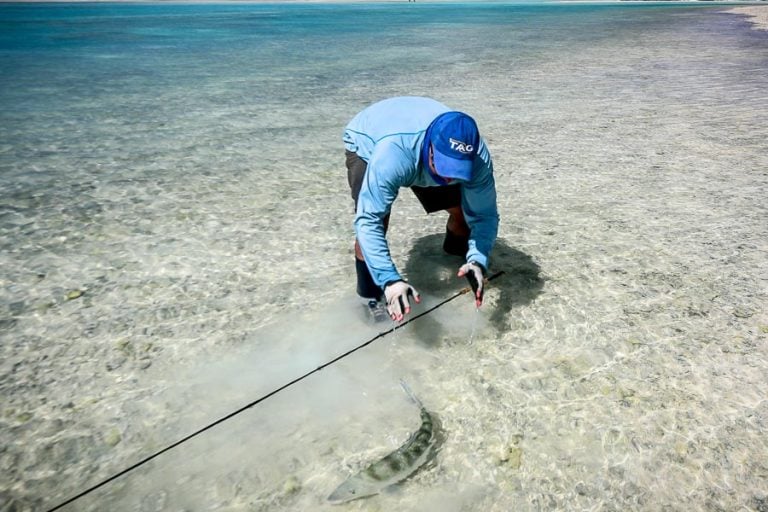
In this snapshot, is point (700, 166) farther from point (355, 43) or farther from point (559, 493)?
point (355, 43)

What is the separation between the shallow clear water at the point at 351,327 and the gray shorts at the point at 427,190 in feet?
2.36

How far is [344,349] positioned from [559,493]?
5.03 ft

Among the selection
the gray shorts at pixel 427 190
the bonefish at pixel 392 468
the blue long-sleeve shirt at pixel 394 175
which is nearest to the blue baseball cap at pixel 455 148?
the blue long-sleeve shirt at pixel 394 175

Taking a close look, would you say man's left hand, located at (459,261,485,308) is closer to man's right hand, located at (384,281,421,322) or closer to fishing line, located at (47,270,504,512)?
man's right hand, located at (384,281,421,322)

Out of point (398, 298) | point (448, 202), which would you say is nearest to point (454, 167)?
point (398, 298)

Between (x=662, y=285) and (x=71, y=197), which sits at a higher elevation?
(x=71, y=197)

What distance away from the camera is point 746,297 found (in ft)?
11.8

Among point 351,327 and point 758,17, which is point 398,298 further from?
point 758,17

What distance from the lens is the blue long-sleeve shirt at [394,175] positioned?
2666 mm

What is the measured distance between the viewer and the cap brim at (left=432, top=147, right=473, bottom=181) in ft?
8.21

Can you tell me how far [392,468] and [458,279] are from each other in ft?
6.30

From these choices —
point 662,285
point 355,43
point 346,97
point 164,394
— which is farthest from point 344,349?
point 355,43

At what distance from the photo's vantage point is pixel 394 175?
8.79ft

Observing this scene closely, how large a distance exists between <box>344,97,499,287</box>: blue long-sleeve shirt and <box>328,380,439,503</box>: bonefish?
0.86m
